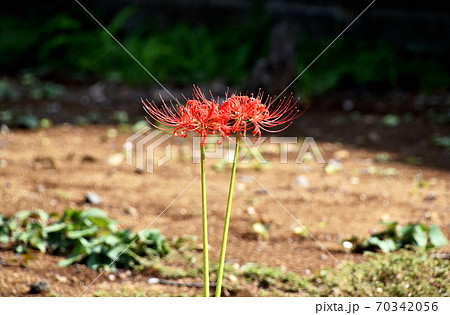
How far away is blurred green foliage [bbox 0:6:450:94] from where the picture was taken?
857cm

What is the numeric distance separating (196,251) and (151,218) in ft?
2.44

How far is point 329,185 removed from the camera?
5.13 metres

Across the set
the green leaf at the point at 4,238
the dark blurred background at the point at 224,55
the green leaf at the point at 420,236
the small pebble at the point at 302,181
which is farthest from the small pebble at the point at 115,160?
the green leaf at the point at 420,236

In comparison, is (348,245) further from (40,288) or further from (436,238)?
(40,288)

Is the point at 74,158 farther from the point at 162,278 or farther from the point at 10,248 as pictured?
the point at 162,278

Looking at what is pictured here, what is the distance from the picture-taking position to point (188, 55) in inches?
383

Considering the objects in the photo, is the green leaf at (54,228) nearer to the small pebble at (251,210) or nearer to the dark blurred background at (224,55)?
the small pebble at (251,210)

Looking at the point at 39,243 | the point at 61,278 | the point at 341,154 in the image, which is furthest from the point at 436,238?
the point at 341,154

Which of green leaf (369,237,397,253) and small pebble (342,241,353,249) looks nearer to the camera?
green leaf (369,237,397,253)

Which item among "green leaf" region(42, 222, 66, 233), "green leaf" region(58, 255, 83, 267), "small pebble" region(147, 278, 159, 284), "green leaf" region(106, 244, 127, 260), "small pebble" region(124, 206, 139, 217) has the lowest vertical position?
"small pebble" region(147, 278, 159, 284)

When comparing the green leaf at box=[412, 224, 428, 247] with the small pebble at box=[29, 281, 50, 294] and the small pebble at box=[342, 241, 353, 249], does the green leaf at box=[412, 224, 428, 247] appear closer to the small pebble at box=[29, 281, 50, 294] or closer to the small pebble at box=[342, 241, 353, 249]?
the small pebble at box=[342, 241, 353, 249]

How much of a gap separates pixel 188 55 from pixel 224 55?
2.01 ft

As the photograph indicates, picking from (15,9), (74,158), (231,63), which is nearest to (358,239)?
(74,158)

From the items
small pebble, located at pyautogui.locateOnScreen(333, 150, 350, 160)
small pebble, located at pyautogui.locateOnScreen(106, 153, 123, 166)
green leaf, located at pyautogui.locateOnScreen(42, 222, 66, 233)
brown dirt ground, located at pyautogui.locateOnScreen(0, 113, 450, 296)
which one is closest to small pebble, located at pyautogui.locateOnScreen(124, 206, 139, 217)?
brown dirt ground, located at pyautogui.locateOnScreen(0, 113, 450, 296)
